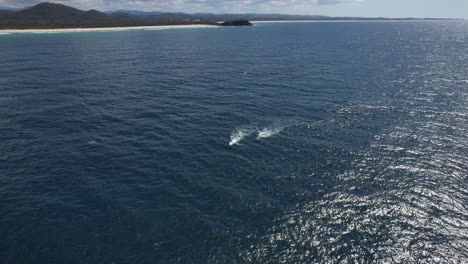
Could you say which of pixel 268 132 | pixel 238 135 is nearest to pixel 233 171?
pixel 238 135

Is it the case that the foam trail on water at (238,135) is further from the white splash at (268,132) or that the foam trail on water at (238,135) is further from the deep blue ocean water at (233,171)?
the white splash at (268,132)

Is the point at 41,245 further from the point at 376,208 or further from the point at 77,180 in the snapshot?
the point at 376,208

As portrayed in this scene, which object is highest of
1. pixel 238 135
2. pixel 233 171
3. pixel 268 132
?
pixel 268 132

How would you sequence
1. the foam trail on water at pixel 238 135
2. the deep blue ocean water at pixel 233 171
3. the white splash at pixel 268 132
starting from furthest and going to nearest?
1. the white splash at pixel 268 132
2. the foam trail on water at pixel 238 135
3. the deep blue ocean water at pixel 233 171

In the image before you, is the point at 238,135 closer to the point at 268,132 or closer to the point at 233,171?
the point at 268,132

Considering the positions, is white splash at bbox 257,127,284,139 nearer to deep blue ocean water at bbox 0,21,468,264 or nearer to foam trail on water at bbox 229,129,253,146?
deep blue ocean water at bbox 0,21,468,264

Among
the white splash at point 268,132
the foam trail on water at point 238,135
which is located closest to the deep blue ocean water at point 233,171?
the foam trail on water at point 238,135
